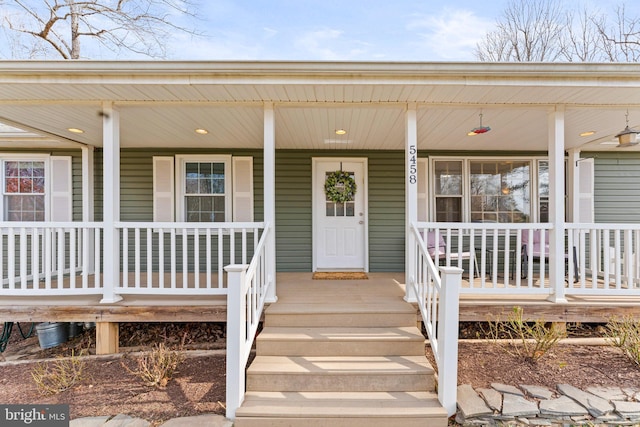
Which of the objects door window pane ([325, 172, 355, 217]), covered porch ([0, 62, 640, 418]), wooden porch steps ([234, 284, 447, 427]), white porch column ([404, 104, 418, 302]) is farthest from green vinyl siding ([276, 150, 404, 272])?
wooden porch steps ([234, 284, 447, 427])

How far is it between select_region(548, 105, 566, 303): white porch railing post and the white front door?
2708 millimetres

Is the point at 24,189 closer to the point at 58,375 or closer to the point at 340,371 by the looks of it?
the point at 58,375

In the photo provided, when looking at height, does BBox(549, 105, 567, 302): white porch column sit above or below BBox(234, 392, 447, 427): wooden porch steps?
above

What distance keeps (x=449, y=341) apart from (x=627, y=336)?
1964 millimetres

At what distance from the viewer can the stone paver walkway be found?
7.73 feet

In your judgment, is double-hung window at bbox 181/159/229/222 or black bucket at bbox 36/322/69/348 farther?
double-hung window at bbox 181/159/229/222

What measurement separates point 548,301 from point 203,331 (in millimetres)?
3966

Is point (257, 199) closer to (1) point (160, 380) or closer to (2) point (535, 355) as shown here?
(1) point (160, 380)

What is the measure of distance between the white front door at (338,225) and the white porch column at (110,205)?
2977 mm

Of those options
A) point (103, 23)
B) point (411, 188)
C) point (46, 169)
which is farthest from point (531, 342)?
point (103, 23)

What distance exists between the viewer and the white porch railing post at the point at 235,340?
238 cm

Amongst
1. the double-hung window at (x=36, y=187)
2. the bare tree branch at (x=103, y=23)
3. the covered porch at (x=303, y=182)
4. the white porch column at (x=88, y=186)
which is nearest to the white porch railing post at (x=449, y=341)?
the covered porch at (x=303, y=182)

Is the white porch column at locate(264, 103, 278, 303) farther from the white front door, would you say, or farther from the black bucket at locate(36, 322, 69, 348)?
the black bucket at locate(36, 322, 69, 348)

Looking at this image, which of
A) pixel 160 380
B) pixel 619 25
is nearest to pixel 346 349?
pixel 160 380
